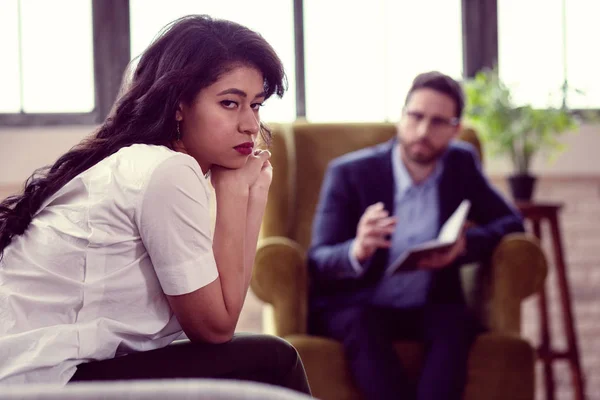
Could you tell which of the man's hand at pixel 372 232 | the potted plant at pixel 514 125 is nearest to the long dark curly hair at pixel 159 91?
the man's hand at pixel 372 232

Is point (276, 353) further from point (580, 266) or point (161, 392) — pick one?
point (580, 266)

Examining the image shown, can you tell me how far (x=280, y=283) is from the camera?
224cm

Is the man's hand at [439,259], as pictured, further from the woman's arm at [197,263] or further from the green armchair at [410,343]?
the woman's arm at [197,263]

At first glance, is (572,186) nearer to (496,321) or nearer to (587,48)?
(587,48)

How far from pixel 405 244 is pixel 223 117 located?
1.21 m

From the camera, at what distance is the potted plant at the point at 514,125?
9.52 feet

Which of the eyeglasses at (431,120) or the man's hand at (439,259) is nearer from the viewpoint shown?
the man's hand at (439,259)

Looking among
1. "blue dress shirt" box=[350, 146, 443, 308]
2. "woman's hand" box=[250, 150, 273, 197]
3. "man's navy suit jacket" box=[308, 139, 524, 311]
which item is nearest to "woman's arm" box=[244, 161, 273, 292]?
"woman's hand" box=[250, 150, 273, 197]

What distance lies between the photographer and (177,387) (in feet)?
1.77

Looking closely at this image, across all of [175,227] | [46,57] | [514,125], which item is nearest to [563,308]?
[514,125]

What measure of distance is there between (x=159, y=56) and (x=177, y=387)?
0.87m

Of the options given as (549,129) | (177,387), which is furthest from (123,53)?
(177,387)

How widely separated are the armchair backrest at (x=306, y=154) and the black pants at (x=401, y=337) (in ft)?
1.75

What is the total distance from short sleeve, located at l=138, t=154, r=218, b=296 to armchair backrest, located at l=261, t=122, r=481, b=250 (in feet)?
4.83
